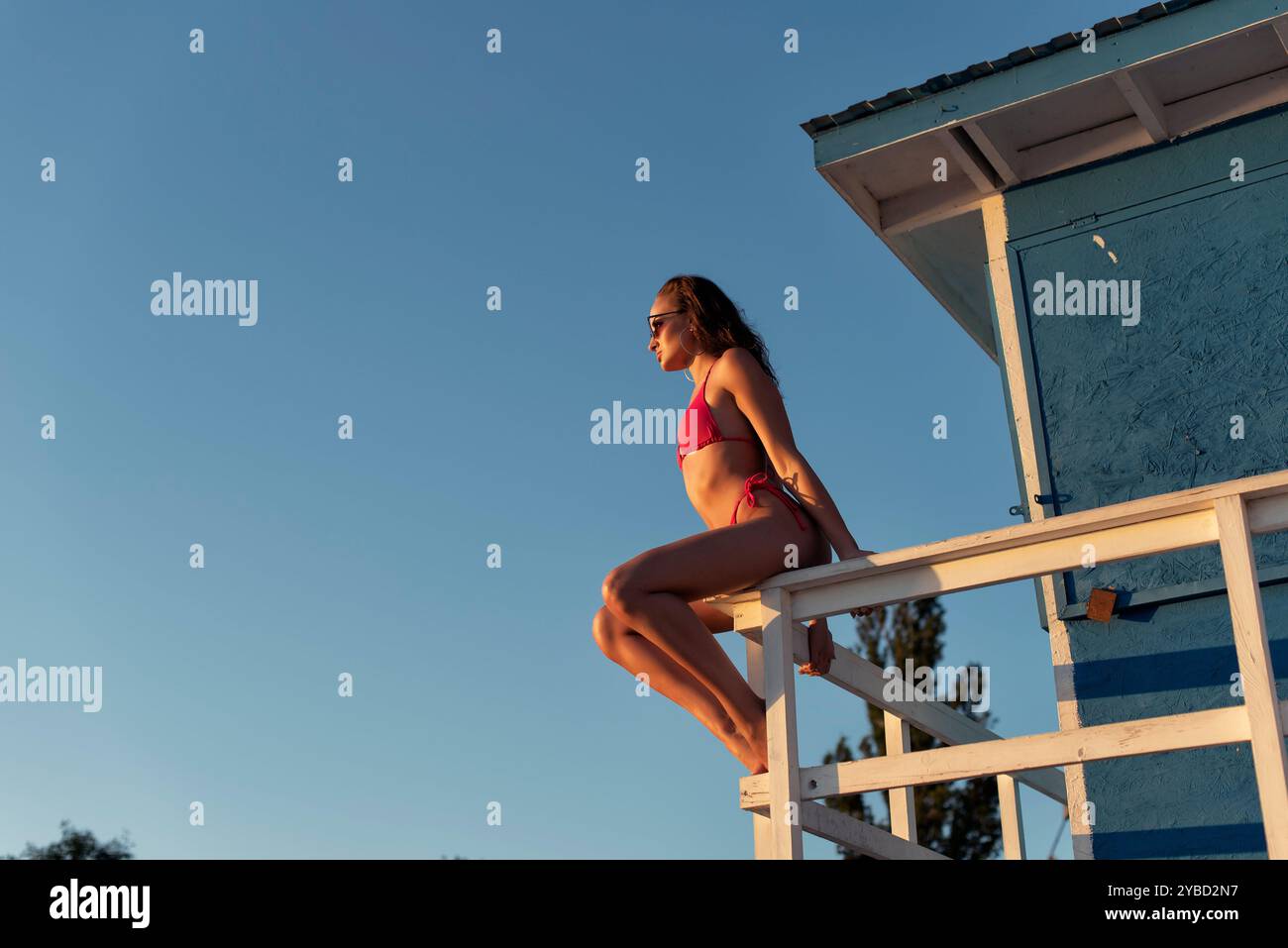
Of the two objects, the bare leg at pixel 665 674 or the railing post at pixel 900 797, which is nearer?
the bare leg at pixel 665 674

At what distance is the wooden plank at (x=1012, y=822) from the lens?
5079mm

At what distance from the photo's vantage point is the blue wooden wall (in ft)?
16.0

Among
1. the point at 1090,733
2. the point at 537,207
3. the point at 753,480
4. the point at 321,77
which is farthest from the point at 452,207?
the point at 1090,733

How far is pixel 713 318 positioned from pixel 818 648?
1.24m

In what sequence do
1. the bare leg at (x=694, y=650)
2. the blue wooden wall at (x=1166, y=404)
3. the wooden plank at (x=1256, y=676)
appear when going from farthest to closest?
1. the blue wooden wall at (x=1166, y=404)
2. the bare leg at (x=694, y=650)
3. the wooden plank at (x=1256, y=676)

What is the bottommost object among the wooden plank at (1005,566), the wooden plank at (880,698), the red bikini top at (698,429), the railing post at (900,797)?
the railing post at (900,797)

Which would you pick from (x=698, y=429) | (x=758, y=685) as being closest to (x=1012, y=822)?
(x=758, y=685)

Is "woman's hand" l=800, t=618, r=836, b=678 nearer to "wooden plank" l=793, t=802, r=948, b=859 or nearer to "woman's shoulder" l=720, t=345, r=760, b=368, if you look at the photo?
"wooden plank" l=793, t=802, r=948, b=859

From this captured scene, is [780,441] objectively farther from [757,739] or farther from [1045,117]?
[1045,117]

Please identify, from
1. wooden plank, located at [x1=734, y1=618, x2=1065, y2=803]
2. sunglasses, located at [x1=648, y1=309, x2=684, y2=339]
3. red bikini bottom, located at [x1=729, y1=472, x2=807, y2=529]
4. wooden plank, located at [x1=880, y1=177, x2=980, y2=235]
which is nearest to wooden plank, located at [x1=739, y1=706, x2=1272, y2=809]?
wooden plank, located at [x1=734, y1=618, x2=1065, y2=803]

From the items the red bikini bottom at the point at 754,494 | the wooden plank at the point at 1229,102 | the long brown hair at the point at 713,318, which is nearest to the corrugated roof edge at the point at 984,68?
the wooden plank at the point at 1229,102

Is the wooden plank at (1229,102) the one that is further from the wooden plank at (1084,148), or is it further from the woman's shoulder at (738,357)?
the woman's shoulder at (738,357)
